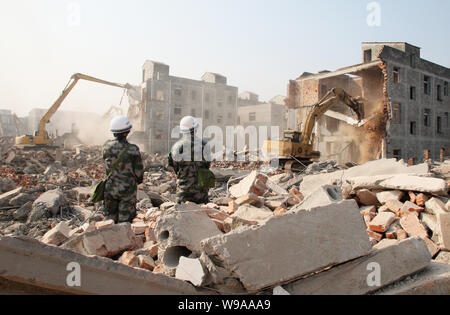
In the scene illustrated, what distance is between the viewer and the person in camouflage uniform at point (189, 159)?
4.33m

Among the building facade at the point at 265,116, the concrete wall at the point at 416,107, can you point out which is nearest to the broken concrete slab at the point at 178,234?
the concrete wall at the point at 416,107

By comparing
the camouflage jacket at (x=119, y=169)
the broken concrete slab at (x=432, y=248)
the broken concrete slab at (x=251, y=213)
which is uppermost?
the camouflage jacket at (x=119, y=169)

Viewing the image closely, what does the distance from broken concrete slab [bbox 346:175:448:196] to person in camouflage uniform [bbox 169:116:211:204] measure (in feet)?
7.71

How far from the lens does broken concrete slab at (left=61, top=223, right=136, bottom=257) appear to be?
8.99ft

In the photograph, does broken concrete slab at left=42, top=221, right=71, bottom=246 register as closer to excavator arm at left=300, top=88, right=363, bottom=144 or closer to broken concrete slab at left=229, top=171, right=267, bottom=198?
broken concrete slab at left=229, top=171, right=267, bottom=198

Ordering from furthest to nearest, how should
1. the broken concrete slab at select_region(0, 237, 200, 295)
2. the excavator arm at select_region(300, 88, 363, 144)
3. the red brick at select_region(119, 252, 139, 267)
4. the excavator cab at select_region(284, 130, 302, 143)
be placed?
the excavator arm at select_region(300, 88, 363, 144) → the excavator cab at select_region(284, 130, 302, 143) → the red brick at select_region(119, 252, 139, 267) → the broken concrete slab at select_region(0, 237, 200, 295)

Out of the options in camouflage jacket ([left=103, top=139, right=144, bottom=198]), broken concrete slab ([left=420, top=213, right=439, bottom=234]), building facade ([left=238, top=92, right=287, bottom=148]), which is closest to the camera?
broken concrete slab ([left=420, top=213, right=439, bottom=234])

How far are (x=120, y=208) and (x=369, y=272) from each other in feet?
10.1

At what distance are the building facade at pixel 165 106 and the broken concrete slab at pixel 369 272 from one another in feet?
88.5

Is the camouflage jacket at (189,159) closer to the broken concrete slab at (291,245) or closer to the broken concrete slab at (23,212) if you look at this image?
the broken concrete slab at (291,245)

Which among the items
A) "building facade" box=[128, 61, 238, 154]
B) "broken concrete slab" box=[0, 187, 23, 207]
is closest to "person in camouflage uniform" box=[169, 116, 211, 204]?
"broken concrete slab" box=[0, 187, 23, 207]

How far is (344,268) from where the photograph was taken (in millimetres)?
2434

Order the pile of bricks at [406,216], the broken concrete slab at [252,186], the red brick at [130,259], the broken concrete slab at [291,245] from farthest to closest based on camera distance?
the broken concrete slab at [252,186] < the pile of bricks at [406,216] < the red brick at [130,259] < the broken concrete slab at [291,245]
